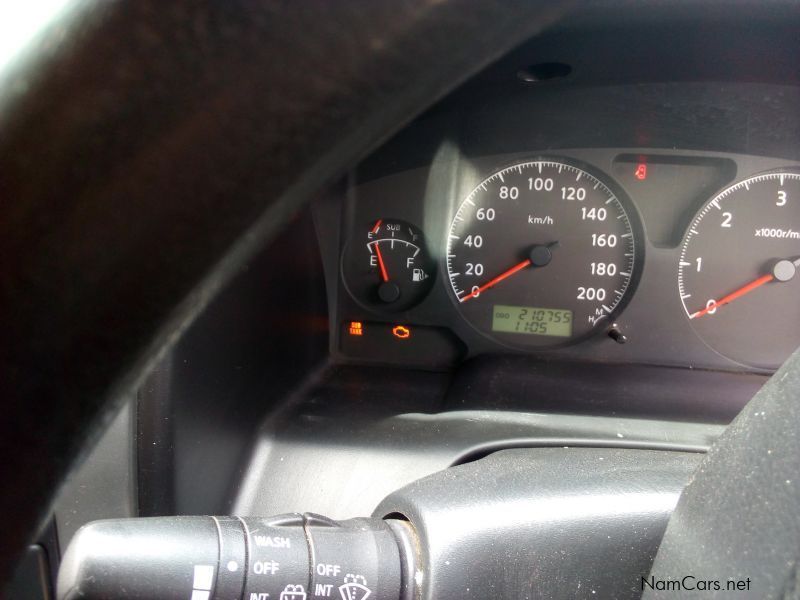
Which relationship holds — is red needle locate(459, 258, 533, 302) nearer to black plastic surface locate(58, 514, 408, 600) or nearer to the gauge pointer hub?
the gauge pointer hub

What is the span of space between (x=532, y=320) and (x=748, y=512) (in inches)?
58.4

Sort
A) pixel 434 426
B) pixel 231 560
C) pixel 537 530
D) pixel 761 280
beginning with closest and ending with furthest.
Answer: pixel 231 560 → pixel 537 530 → pixel 434 426 → pixel 761 280

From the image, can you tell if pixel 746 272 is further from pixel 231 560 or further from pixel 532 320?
pixel 231 560

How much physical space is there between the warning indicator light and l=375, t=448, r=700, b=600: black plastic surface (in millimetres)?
1047

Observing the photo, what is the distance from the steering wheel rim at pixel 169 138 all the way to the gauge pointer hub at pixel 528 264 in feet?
5.79

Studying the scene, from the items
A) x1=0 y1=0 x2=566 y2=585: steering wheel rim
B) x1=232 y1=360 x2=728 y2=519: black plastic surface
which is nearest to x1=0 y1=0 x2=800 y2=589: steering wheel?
x1=0 y1=0 x2=566 y2=585: steering wheel rim

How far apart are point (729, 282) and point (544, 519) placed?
1374 millimetres

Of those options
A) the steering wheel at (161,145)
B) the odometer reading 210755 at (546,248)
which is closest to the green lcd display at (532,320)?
the odometer reading 210755 at (546,248)

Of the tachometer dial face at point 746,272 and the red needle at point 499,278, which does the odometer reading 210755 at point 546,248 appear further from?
the tachometer dial face at point 746,272

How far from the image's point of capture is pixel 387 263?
221 cm

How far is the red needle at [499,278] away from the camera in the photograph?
2205mm

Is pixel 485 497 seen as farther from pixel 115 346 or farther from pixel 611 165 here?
pixel 611 165

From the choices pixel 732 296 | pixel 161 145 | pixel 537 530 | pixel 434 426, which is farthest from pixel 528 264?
pixel 161 145

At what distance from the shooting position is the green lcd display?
2.19 meters
